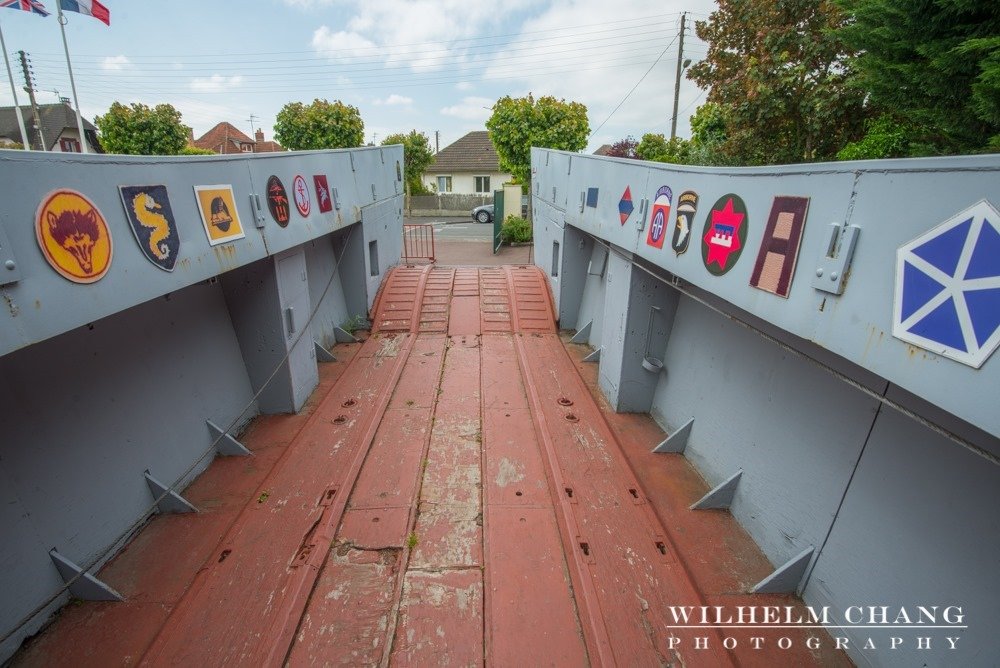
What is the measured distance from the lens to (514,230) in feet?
51.8

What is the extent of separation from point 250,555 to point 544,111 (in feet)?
53.9

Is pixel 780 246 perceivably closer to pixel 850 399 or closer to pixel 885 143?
pixel 850 399

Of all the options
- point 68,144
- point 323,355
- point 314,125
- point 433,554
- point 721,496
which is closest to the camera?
point 433,554

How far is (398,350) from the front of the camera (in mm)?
7023

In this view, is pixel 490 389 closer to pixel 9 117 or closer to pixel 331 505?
pixel 331 505

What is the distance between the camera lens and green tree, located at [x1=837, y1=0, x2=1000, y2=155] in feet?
8.05

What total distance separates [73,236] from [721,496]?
459cm

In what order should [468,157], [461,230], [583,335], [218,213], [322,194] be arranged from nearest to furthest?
[218,213]
[322,194]
[583,335]
[461,230]
[468,157]

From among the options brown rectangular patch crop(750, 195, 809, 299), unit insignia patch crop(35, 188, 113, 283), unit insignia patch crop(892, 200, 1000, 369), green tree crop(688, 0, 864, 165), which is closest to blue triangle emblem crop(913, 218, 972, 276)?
unit insignia patch crop(892, 200, 1000, 369)

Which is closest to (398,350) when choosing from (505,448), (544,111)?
(505,448)

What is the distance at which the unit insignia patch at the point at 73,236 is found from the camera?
2.04 m

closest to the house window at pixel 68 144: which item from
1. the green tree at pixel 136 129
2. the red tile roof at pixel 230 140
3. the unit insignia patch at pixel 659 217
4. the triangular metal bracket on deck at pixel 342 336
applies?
the red tile roof at pixel 230 140

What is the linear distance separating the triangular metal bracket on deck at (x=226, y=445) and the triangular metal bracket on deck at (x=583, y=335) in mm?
4839

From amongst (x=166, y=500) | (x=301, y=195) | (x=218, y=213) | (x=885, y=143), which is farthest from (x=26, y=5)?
(x=885, y=143)
